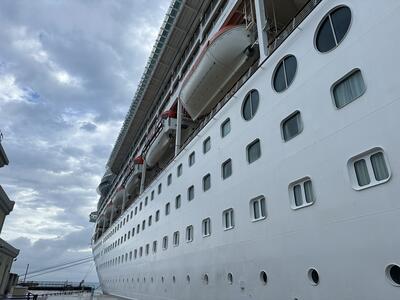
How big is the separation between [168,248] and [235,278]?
20.8 feet

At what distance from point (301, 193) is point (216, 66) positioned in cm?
762

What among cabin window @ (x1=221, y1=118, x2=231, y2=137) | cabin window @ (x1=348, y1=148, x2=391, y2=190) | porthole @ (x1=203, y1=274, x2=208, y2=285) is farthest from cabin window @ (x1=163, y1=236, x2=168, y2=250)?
cabin window @ (x1=348, y1=148, x2=391, y2=190)

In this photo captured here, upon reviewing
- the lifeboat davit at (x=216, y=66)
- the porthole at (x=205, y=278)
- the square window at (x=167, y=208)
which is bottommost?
the porthole at (x=205, y=278)

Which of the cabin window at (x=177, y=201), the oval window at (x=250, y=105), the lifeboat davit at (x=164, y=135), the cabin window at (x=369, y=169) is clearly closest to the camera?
the cabin window at (x=369, y=169)

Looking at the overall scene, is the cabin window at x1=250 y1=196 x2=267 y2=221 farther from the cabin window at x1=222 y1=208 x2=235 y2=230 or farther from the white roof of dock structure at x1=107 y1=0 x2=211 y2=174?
the white roof of dock structure at x1=107 y1=0 x2=211 y2=174

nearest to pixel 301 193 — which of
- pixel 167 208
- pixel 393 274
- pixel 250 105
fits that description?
pixel 393 274

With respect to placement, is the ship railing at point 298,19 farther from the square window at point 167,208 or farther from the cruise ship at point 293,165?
the square window at point 167,208

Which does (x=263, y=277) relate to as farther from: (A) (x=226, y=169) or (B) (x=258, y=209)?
(A) (x=226, y=169)

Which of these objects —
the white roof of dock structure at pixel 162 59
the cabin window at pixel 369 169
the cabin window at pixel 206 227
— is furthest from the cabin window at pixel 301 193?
the white roof of dock structure at pixel 162 59

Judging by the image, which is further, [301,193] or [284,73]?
[284,73]

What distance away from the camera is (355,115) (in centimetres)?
542

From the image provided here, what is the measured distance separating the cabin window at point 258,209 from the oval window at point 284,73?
3.12 m

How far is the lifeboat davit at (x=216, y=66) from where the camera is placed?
11.5 meters

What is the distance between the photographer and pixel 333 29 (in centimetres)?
648
